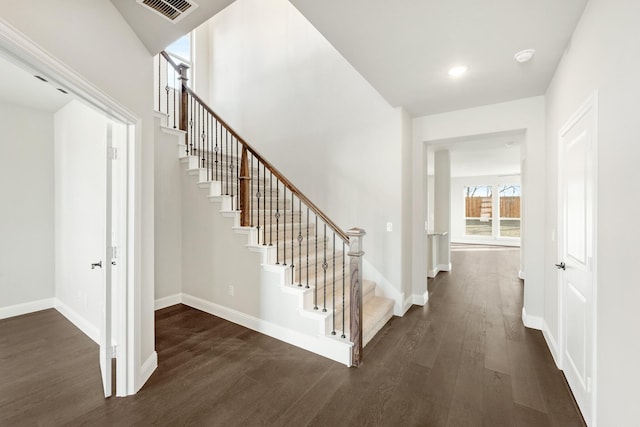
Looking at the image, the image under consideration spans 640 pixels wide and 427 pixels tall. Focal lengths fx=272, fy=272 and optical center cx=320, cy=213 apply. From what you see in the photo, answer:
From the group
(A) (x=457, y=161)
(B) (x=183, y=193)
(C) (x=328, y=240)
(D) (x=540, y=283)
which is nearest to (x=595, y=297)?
(D) (x=540, y=283)

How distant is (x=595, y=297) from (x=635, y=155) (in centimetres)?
92

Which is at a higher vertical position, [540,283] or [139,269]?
[139,269]

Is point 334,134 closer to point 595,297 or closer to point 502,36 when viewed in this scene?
point 502,36

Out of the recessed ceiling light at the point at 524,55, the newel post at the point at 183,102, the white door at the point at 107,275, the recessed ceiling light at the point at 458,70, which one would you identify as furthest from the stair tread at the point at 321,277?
the recessed ceiling light at the point at 524,55

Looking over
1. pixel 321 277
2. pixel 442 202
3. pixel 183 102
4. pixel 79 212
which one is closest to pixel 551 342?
pixel 321 277

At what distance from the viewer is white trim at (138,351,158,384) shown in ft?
7.21

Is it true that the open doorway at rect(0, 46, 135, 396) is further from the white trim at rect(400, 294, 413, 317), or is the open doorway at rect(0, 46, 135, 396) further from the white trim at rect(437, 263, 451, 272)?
the white trim at rect(437, 263, 451, 272)

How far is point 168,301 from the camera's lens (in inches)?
155

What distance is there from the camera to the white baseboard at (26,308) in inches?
135

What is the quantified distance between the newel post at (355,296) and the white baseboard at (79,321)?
2.73 meters

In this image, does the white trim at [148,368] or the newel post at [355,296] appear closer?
the white trim at [148,368]

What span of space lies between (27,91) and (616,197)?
521 cm

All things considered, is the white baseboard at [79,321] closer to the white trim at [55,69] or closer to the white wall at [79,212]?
the white wall at [79,212]

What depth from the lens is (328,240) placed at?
14.2 feet
